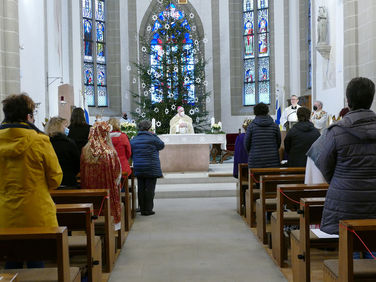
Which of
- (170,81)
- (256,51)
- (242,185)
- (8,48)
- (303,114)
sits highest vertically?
(256,51)

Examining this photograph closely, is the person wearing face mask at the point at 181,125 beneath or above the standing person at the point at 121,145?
above

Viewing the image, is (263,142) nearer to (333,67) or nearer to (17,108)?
(17,108)

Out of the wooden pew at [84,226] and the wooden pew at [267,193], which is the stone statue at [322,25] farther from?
the wooden pew at [84,226]

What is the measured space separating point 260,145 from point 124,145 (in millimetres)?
1811

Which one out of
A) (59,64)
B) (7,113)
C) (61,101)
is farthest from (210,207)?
(59,64)

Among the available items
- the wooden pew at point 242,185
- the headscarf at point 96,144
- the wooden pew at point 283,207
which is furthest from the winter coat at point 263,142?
the headscarf at point 96,144

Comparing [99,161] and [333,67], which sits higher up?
[333,67]

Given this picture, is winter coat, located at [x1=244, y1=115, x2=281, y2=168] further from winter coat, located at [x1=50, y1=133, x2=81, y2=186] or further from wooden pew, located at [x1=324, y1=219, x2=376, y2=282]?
wooden pew, located at [x1=324, y1=219, x2=376, y2=282]

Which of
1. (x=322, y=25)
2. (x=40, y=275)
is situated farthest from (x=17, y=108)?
(x=322, y=25)

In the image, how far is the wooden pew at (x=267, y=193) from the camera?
5562mm

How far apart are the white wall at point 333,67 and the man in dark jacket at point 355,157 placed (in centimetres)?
907

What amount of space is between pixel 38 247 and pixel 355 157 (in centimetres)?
191

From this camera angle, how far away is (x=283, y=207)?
4.73 meters

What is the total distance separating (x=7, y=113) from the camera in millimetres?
3217
